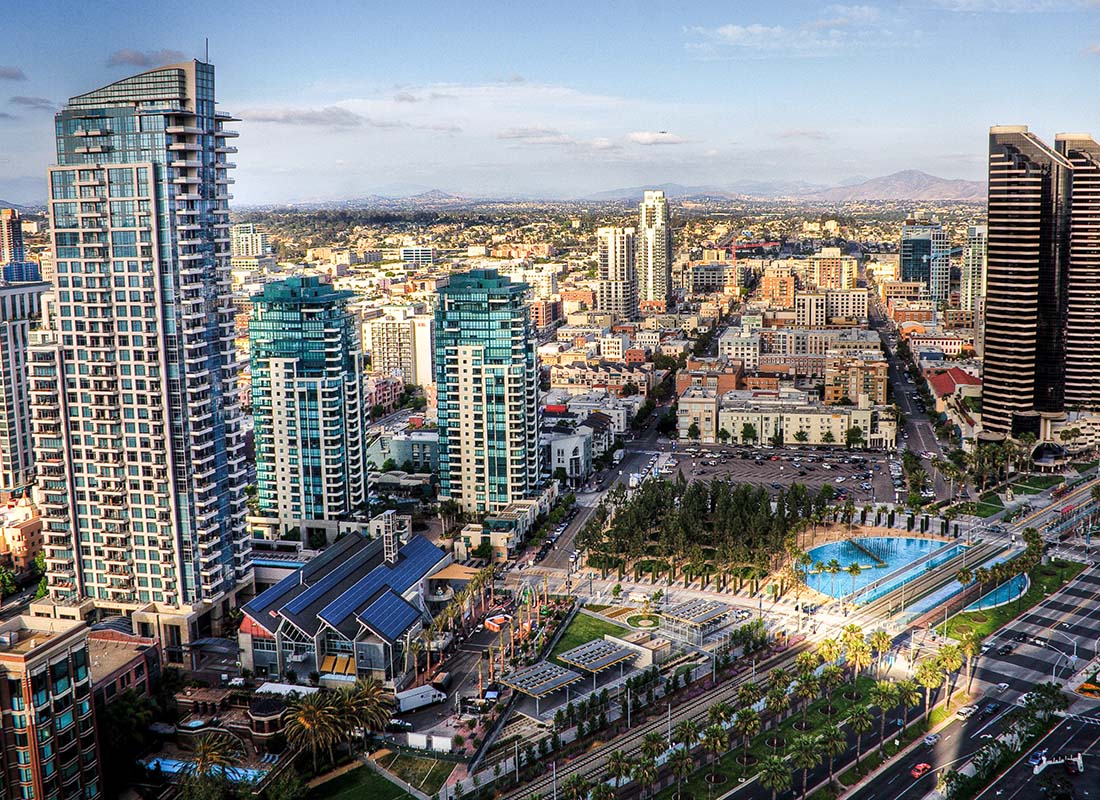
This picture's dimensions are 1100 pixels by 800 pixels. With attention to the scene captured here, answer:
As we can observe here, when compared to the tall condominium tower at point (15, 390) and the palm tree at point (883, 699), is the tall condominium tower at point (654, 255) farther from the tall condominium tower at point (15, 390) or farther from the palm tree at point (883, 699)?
the palm tree at point (883, 699)

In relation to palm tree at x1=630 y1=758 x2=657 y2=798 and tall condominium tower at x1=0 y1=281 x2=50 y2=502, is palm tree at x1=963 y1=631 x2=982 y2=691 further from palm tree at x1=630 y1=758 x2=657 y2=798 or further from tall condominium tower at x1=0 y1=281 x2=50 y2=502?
tall condominium tower at x1=0 y1=281 x2=50 y2=502

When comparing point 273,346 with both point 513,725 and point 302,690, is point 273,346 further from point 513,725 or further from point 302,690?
point 513,725

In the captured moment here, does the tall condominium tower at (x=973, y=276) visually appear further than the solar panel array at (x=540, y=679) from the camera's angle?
Yes

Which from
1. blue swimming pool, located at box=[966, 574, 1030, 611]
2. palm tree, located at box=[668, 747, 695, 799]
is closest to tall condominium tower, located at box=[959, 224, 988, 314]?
blue swimming pool, located at box=[966, 574, 1030, 611]

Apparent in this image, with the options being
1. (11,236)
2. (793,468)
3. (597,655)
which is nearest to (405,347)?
(11,236)

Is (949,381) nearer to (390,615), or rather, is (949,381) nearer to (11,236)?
(390,615)

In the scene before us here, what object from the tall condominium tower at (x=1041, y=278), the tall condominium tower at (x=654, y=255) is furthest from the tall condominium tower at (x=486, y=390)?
the tall condominium tower at (x=654, y=255)

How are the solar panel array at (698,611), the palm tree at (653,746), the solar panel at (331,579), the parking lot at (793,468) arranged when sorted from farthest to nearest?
1. the parking lot at (793,468)
2. the solar panel array at (698,611)
3. the solar panel at (331,579)
4. the palm tree at (653,746)

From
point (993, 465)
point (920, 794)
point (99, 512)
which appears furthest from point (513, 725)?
point (993, 465)
